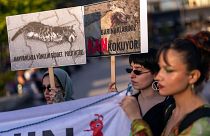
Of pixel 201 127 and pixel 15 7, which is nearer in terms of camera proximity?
pixel 201 127

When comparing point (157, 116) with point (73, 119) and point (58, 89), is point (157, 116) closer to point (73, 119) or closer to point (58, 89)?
point (73, 119)

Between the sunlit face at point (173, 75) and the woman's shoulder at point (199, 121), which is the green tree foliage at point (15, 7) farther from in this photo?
the woman's shoulder at point (199, 121)

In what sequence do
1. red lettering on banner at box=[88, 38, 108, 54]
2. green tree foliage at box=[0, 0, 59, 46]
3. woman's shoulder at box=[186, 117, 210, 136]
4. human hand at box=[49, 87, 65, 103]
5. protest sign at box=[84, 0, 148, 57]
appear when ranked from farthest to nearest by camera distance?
green tree foliage at box=[0, 0, 59, 46]
human hand at box=[49, 87, 65, 103]
red lettering on banner at box=[88, 38, 108, 54]
protest sign at box=[84, 0, 148, 57]
woman's shoulder at box=[186, 117, 210, 136]

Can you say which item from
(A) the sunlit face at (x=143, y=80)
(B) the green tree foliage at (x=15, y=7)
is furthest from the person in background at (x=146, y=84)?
(B) the green tree foliage at (x=15, y=7)

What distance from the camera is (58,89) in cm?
388

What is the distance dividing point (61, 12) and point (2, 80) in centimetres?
1135

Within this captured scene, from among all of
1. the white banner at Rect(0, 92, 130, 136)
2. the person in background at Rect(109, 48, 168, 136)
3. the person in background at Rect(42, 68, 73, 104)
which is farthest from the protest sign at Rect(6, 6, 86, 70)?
the person in background at Rect(109, 48, 168, 136)

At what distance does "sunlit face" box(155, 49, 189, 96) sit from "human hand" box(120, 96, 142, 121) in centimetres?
38

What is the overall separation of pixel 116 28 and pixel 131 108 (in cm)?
81

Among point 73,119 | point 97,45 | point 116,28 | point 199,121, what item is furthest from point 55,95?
point 199,121

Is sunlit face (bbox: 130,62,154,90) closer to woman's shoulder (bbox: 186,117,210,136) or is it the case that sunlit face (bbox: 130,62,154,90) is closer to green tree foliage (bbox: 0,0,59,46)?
woman's shoulder (bbox: 186,117,210,136)

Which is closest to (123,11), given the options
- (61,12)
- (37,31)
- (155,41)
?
(61,12)

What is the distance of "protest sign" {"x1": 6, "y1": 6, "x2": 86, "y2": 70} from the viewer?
11.9ft

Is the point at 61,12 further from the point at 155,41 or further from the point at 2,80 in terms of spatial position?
the point at 155,41
